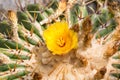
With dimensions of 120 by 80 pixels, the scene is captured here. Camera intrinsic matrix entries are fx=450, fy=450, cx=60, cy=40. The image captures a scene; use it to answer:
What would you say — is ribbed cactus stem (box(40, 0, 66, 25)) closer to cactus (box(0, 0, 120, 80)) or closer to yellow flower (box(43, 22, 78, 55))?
cactus (box(0, 0, 120, 80))

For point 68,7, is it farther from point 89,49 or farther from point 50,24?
point 89,49

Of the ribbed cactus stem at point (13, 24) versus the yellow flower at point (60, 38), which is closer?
the yellow flower at point (60, 38)

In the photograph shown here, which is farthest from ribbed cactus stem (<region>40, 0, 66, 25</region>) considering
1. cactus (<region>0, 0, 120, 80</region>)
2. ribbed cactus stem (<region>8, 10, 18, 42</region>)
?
ribbed cactus stem (<region>8, 10, 18, 42</region>)

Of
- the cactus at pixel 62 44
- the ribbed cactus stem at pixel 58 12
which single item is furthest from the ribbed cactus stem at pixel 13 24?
the ribbed cactus stem at pixel 58 12

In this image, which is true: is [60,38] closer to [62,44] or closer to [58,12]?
[62,44]

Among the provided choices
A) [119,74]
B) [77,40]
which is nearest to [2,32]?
[77,40]

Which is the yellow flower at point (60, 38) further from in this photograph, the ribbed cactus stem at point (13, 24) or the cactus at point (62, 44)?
the ribbed cactus stem at point (13, 24)

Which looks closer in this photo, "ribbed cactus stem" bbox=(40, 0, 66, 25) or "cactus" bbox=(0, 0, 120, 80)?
"cactus" bbox=(0, 0, 120, 80)
